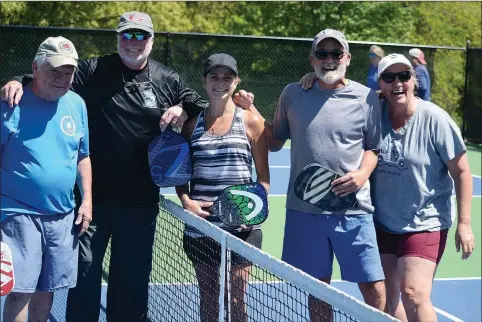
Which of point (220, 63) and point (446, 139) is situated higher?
point (220, 63)

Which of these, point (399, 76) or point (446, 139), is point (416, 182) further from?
point (399, 76)

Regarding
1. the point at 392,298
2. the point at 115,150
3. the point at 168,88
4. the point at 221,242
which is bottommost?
the point at 392,298

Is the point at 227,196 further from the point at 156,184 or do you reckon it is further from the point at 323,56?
the point at 323,56

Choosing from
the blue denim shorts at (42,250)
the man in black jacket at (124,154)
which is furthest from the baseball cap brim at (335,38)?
the blue denim shorts at (42,250)

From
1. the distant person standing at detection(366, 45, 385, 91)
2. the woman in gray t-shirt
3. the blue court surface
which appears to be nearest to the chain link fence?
the blue court surface

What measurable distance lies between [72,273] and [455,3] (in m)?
24.9

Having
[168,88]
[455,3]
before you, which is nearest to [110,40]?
[168,88]

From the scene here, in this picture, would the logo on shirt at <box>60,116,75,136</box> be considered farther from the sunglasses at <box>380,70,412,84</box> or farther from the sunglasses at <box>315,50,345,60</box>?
the sunglasses at <box>380,70,412,84</box>

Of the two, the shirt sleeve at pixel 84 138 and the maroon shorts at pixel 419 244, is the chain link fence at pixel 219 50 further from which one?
the maroon shorts at pixel 419 244


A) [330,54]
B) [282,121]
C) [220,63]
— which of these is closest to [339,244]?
[282,121]

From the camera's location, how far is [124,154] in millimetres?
4824

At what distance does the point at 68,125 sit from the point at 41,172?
289mm

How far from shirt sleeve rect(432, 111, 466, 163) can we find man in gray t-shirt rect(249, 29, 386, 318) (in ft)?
1.02

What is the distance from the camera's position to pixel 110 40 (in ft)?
50.8
